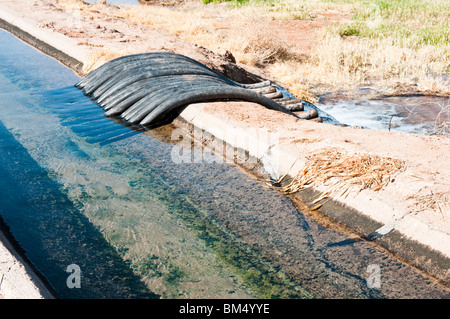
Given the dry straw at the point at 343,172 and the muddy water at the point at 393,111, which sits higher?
the dry straw at the point at 343,172

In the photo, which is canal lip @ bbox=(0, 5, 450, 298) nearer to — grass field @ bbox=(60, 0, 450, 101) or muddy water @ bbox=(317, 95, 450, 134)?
muddy water @ bbox=(317, 95, 450, 134)

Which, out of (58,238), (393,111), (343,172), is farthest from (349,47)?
(58,238)

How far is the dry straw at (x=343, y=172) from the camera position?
374cm

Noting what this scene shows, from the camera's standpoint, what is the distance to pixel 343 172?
3.92 metres

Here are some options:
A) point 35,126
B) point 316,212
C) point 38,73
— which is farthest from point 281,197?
point 38,73

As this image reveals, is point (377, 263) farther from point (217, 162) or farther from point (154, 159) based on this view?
point (154, 159)

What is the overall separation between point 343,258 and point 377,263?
220 mm

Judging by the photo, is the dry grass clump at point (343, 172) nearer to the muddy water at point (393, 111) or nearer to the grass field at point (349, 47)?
the muddy water at point (393, 111)

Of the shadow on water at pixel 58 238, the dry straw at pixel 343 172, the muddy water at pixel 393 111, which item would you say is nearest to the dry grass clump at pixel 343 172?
the dry straw at pixel 343 172

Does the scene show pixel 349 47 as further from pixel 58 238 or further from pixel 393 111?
pixel 58 238

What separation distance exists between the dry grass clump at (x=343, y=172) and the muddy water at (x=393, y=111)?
298cm

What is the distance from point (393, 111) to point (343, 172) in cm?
448

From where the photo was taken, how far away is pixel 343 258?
128 inches

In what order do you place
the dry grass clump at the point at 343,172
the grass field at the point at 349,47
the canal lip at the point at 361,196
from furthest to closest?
the grass field at the point at 349,47 < the dry grass clump at the point at 343,172 < the canal lip at the point at 361,196
